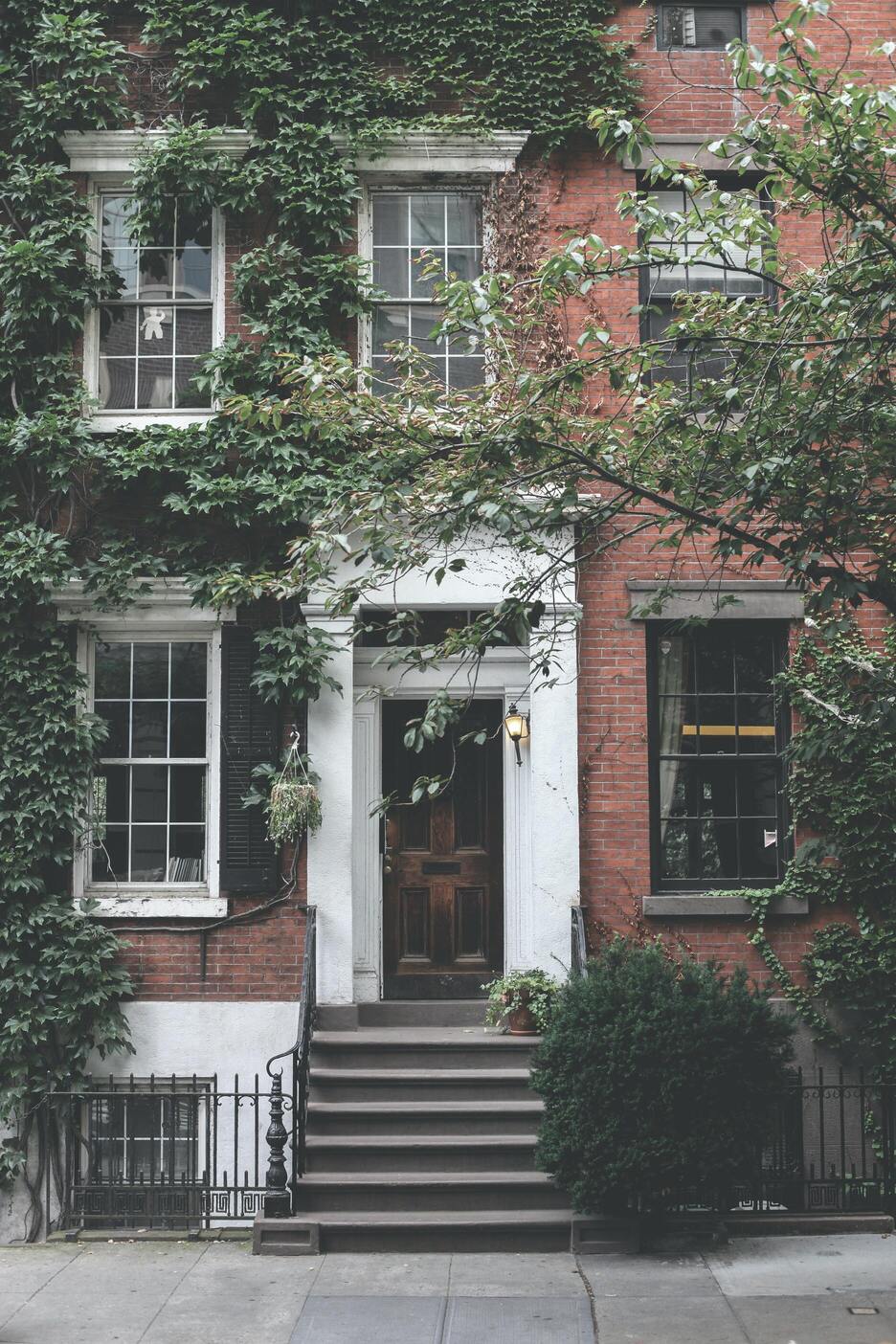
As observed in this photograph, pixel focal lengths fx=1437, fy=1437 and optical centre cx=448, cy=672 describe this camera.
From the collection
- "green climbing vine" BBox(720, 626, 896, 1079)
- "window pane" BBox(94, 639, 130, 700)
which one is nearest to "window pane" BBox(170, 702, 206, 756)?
"window pane" BBox(94, 639, 130, 700)

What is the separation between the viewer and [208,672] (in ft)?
37.1

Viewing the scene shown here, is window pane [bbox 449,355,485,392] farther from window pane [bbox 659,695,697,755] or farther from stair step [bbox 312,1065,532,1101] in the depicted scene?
stair step [bbox 312,1065,532,1101]

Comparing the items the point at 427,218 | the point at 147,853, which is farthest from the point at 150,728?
the point at 427,218

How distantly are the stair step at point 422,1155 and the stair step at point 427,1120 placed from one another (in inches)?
7.5

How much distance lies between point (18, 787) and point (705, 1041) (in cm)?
543

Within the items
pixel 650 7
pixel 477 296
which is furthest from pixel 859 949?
pixel 650 7

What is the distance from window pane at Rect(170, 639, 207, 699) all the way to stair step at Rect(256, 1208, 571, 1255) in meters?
4.14

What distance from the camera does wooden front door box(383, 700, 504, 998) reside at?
11.3m

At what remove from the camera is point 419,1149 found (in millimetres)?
9391

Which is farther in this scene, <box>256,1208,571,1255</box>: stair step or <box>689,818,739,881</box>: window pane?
<box>689,818,739,881</box>: window pane

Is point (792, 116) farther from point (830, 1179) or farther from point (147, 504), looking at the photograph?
point (830, 1179)

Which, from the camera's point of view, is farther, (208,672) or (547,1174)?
(208,672)

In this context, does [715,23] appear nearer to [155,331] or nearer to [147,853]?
[155,331]

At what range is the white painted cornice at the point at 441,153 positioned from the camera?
11.3m
